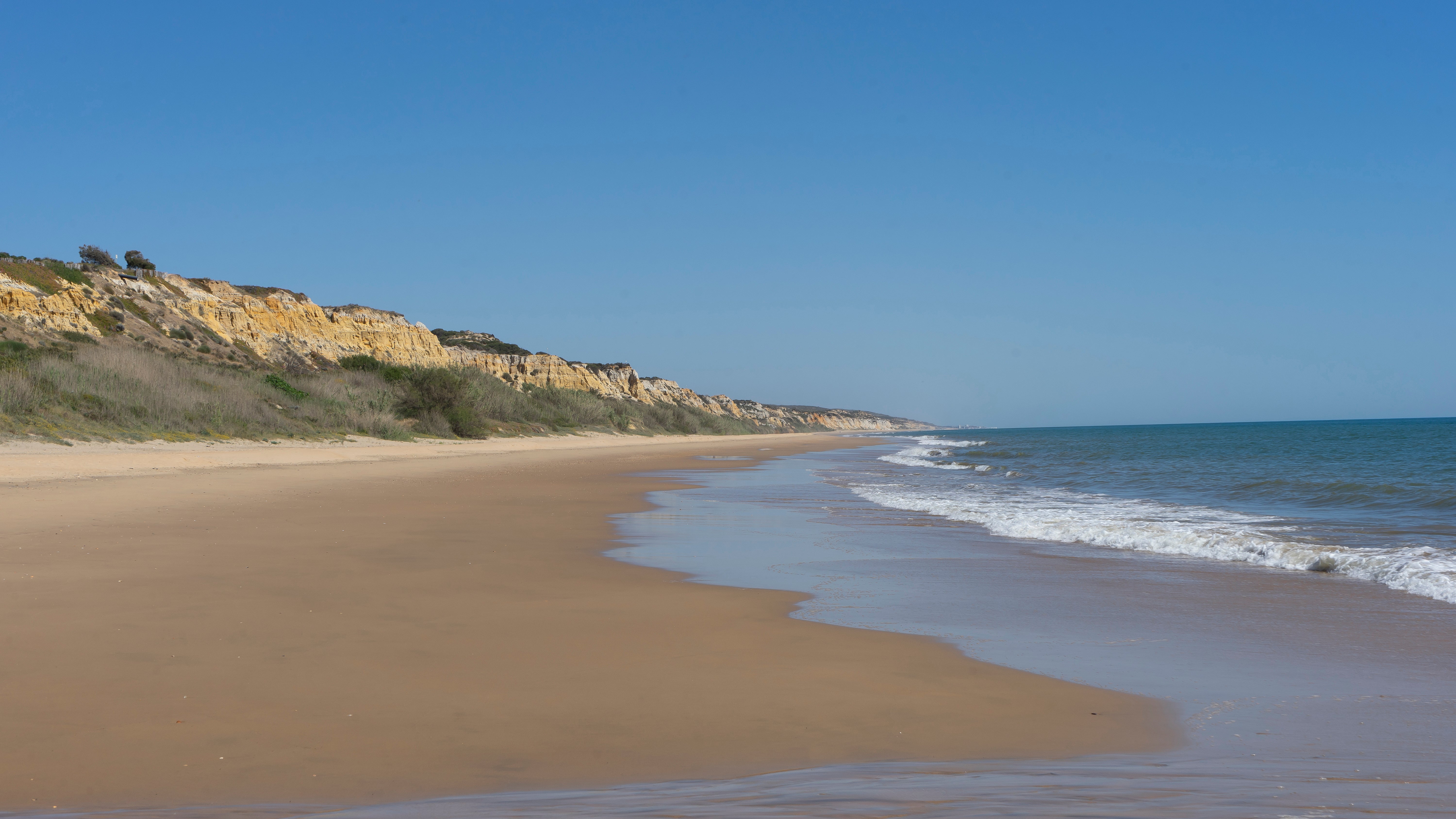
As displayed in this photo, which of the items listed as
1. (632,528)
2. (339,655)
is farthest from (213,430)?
(339,655)

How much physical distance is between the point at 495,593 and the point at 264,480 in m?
12.7

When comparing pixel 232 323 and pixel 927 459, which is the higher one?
pixel 232 323

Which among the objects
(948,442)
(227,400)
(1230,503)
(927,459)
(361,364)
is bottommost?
(927,459)

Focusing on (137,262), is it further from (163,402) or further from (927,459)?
(927,459)

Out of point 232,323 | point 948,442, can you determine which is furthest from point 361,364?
point 948,442

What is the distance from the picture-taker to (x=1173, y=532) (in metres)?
10.4

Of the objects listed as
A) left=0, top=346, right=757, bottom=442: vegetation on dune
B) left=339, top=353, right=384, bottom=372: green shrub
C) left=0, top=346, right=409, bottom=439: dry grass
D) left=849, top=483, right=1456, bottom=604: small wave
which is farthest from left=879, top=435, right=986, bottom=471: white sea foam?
left=339, top=353, right=384, bottom=372: green shrub

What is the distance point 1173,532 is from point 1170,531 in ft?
0.57

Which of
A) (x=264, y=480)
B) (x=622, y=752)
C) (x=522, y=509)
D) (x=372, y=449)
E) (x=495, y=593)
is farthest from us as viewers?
(x=372, y=449)

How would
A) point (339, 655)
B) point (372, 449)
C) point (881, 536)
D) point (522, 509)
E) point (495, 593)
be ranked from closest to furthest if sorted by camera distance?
point (339, 655) < point (495, 593) < point (881, 536) < point (522, 509) < point (372, 449)

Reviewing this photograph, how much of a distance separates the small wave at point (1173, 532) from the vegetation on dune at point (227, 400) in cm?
2126

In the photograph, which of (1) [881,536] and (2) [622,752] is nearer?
(2) [622,752]

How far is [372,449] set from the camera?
30.0 metres

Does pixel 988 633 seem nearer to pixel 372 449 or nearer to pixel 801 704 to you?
pixel 801 704
